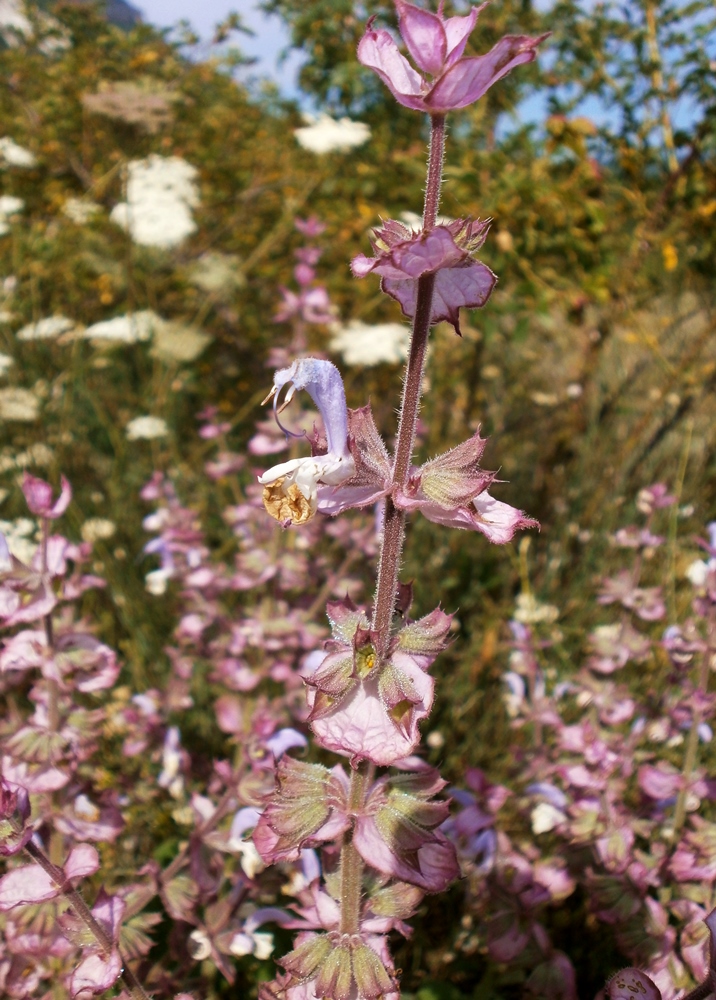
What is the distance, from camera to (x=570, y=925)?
1837mm

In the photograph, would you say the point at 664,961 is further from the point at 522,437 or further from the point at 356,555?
the point at 522,437

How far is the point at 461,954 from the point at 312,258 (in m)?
1.84

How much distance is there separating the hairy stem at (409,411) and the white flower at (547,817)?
3.01 ft

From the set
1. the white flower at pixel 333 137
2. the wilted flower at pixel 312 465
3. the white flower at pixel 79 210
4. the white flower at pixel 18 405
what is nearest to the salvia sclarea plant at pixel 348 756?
the wilted flower at pixel 312 465

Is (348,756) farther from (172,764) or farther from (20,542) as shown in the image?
(20,542)

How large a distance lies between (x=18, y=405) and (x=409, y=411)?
2105mm

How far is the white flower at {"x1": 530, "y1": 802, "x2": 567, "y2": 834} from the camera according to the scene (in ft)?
5.01

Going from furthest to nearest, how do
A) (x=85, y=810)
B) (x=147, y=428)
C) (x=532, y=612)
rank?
1. (x=147, y=428)
2. (x=532, y=612)
3. (x=85, y=810)

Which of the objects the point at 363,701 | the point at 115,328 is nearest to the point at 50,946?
the point at 363,701

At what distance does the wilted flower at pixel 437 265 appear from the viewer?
0.65 meters

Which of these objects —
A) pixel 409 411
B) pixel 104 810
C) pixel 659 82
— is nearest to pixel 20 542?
pixel 104 810

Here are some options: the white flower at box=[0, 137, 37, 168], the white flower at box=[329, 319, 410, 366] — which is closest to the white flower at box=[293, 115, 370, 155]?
the white flower at box=[329, 319, 410, 366]

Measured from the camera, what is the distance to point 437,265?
2.17 ft

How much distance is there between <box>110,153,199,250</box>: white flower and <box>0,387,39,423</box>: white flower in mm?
809
